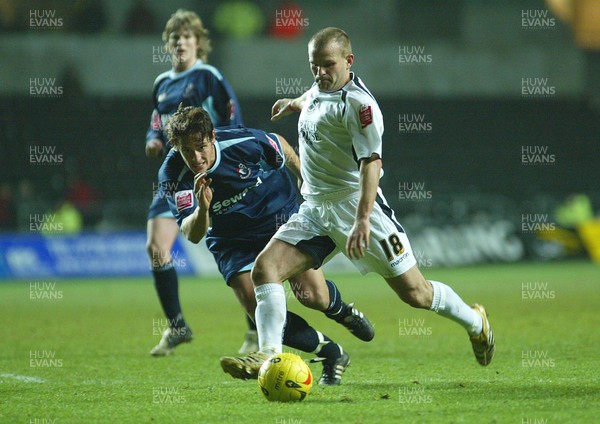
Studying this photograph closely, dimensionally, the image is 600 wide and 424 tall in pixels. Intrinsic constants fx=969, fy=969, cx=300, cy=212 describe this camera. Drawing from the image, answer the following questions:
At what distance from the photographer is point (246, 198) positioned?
6.20 meters

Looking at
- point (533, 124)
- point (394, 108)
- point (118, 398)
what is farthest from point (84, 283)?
point (533, 124)

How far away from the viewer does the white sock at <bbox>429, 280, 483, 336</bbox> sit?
19.4 feet

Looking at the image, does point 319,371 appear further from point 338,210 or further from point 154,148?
point 154,148

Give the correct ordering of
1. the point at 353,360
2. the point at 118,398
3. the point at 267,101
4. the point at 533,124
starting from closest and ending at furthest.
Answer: the point at 118,398 < the point at 353,360 < the point at 267,101 < the point at 533,124

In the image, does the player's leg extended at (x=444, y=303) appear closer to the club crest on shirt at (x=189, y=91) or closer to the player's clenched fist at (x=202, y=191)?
the player's clenched fist at (x=202, y=191)

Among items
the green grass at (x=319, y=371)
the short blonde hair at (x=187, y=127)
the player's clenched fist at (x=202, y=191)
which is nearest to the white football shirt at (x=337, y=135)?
the short blonde hair at (x=187, y=127)

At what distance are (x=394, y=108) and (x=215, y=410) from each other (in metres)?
18.9

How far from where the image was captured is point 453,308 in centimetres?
596

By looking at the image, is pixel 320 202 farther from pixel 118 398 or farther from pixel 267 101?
pixel 267 101

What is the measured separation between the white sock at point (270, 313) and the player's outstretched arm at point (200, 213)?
1.58 ft

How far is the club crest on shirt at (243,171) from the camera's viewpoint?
6.11 meters

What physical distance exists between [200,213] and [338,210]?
0.87 m

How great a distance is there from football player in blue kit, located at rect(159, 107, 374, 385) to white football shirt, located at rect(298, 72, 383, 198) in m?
0.33

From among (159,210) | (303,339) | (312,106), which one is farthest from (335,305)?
(159,210)
